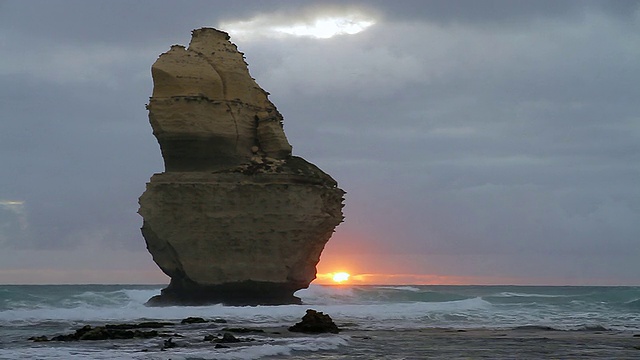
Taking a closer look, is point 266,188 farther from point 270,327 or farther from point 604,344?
point 604,344

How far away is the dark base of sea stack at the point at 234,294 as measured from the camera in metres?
35.8

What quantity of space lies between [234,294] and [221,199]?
445 centimetres

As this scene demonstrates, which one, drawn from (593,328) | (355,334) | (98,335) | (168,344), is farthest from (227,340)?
(593,328)

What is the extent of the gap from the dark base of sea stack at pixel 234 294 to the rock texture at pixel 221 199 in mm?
47

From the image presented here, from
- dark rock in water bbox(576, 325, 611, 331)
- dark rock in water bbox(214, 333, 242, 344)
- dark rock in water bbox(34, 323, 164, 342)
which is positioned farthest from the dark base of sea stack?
dark rock in water bbox(214, 333, 242, 344)

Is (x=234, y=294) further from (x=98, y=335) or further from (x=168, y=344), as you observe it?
(x=168, y=344)

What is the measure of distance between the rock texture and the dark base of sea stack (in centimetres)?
5

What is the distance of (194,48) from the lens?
38062mm

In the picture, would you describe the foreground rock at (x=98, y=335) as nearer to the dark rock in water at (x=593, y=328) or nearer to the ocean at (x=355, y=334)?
the ocean at (x=355, y=334)

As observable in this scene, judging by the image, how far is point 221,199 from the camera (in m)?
35.8

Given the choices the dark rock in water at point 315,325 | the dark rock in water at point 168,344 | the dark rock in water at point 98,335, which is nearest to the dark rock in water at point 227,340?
the dark rock in water at point 168,344

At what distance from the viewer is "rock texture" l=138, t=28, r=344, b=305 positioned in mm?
35719

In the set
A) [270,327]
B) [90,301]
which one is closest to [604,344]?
[270,327]

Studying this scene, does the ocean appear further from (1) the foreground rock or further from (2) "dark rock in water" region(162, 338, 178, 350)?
(1) the foreground rock
